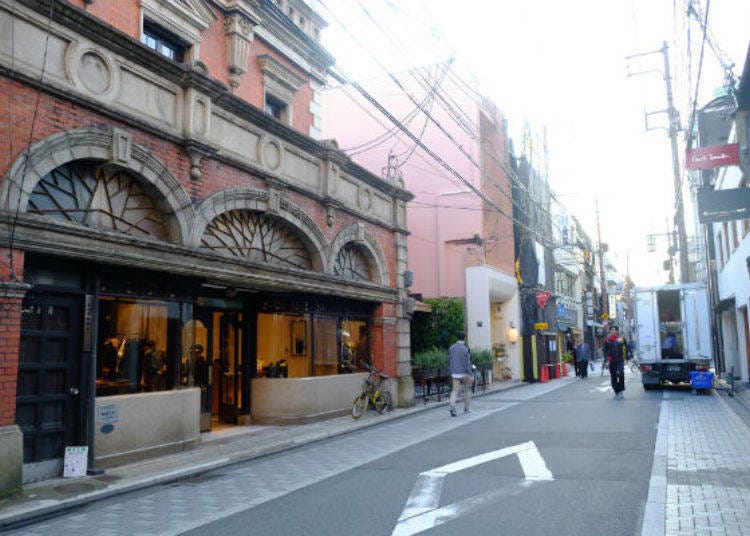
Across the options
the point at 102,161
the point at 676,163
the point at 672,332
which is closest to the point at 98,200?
the point at 102,161

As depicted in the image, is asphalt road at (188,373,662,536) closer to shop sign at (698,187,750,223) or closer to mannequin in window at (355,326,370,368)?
mannequin in window at (355,326,370,368)

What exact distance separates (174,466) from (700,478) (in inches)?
257

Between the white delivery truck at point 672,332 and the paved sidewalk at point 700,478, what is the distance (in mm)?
6409

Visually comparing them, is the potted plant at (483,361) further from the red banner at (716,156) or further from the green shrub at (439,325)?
the red banner at (716,156)

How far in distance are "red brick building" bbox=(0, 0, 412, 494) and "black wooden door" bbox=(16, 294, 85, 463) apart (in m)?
0.02

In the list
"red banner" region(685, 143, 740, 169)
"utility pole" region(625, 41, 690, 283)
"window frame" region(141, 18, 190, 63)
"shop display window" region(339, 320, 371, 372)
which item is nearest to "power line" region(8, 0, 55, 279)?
"window frame" region(141, 18, 190, 63)

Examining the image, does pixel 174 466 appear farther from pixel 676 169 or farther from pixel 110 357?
pixel 676 169

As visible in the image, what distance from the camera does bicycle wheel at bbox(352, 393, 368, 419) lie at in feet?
43.7

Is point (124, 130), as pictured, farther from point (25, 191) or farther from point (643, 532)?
point (643, 532)

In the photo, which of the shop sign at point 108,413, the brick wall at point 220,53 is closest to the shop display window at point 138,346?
the shop sign at point 108,413

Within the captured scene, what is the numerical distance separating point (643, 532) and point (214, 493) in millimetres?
4492

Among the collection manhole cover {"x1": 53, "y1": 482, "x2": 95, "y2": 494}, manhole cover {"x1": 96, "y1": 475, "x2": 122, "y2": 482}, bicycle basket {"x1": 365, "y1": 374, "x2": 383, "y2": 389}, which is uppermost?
bicycle basket {"x1": 365, "y1": 374, "x2": 383, "y2": 389}

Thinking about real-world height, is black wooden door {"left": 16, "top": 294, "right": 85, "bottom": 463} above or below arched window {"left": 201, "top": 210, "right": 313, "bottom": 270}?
below

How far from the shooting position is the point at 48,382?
307 inches
